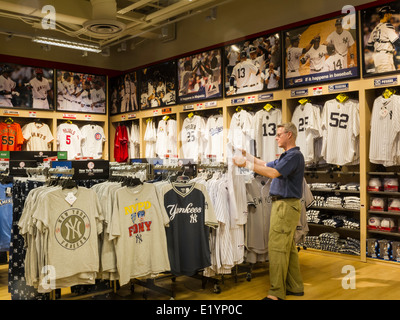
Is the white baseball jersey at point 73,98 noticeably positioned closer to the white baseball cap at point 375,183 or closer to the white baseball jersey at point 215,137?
the white baseball jersey at point 215,137

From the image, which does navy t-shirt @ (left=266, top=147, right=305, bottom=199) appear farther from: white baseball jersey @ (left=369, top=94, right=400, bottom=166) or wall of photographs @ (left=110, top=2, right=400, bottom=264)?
white baseball jersey @ (left=369, top=94, right=400, bottom=166)

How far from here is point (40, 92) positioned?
29.0 feet

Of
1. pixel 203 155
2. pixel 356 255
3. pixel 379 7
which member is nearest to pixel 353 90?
pixel 379 7

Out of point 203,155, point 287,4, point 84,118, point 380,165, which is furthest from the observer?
point 84,118

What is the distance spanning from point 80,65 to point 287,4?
510 cm

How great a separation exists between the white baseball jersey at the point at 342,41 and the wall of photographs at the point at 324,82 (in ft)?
0.04

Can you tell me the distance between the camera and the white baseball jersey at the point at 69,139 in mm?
9219

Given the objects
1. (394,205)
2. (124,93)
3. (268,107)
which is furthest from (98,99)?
(394,205)

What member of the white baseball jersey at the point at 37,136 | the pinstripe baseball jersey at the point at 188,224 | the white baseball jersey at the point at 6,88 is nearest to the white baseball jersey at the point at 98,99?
the white baseball jersey at the point at 37,136

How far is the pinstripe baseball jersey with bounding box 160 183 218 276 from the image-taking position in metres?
3.75

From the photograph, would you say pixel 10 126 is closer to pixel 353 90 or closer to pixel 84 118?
pixel 84 118

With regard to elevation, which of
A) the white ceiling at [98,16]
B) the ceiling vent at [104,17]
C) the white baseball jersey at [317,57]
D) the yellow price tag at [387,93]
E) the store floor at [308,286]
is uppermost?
the white ceiling at [98,16]

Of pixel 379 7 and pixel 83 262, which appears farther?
pixel 379 7

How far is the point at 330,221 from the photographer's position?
5.94 meters
